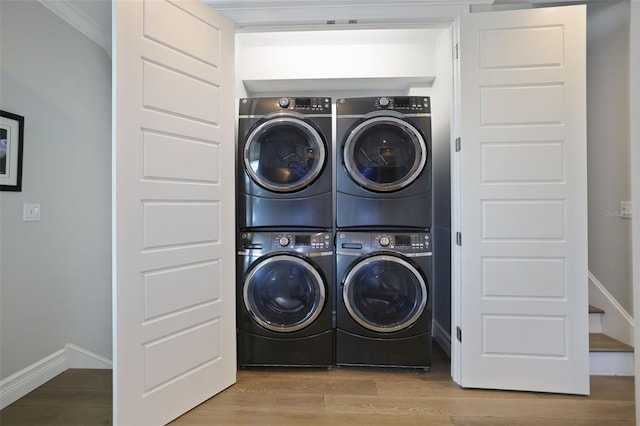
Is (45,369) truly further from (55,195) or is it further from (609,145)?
(609,145)

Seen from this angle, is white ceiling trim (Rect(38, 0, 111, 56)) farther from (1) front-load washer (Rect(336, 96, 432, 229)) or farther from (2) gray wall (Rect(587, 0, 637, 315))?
(2) gray wall (Rect(587, 0, 637, 315))

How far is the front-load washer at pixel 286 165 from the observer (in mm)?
2010

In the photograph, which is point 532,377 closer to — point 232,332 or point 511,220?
point 511,220

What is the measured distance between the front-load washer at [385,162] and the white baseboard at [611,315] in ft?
4.39

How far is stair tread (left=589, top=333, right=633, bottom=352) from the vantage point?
6.30ft

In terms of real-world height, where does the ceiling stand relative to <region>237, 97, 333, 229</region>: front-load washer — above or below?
above

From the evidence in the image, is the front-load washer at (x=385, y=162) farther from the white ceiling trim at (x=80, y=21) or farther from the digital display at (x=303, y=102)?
the white ceiling trim at (x=80, y=21)

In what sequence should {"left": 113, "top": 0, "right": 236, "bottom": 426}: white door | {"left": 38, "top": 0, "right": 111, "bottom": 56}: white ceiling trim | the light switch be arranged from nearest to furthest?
{"left": 113, "top": 0, "right": 236, "bottom": 426}: white door < the light switch < {"left": 38, "top": 0, "right": 111, "bottom": 56}: white ceiling trim

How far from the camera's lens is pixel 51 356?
1938mm

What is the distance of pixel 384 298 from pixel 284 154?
1.14 m

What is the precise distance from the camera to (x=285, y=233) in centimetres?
201

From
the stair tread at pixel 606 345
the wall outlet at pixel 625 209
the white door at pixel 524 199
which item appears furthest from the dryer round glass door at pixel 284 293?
the wall outlet at pixel 625 209

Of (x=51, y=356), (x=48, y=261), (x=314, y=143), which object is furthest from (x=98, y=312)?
(x=314, y=143)

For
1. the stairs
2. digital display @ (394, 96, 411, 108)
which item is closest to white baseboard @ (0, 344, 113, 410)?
digital display @ (394, 96, 411, 108)
